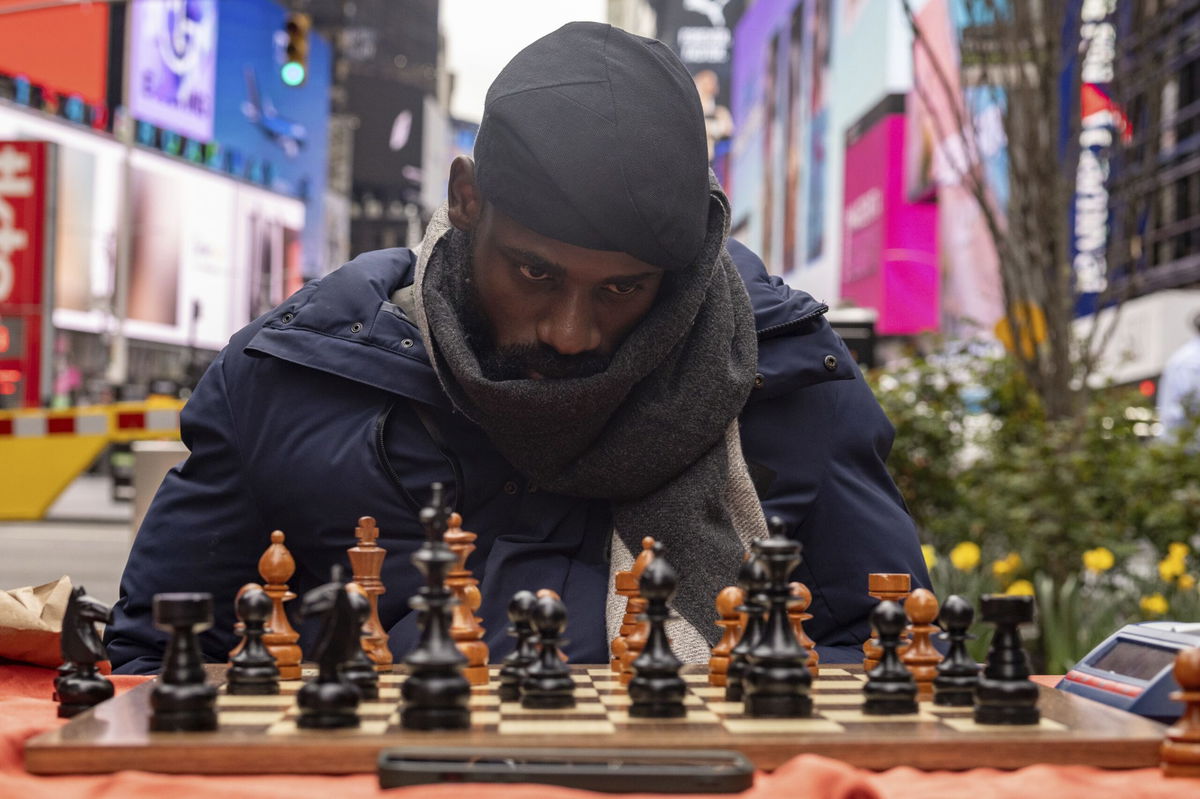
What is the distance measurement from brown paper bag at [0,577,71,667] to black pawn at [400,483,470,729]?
0.74m

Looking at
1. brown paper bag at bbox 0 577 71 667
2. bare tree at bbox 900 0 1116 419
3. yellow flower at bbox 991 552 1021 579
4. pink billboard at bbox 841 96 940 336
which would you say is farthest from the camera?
pink billboard at bbox 841 96 940 336

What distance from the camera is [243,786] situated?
1.31 metres

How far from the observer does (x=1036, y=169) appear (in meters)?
6.82

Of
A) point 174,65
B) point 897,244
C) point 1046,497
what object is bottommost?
point 1046,497

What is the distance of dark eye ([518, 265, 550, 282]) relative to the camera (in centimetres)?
238

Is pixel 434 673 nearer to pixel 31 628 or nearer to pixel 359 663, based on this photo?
pixel 359 663

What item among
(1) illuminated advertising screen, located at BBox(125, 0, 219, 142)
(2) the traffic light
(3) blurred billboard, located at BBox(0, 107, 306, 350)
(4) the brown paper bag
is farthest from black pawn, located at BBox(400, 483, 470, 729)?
(1) illuminated advertising screen, located at BBox(125, 0, 219, 142)

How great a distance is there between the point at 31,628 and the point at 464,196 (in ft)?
3.28

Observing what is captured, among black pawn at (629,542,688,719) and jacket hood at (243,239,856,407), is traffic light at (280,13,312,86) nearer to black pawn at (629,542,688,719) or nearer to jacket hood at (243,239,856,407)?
jacket hood at (243,239,856,407)

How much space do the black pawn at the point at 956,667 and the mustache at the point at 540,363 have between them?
837mm

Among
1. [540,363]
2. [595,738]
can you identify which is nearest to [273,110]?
[540,363]

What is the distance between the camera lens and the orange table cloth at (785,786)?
1271 millimetres

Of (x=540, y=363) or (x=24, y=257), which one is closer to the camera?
(x=540, y=363)

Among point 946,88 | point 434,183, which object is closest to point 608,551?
point 946,88
